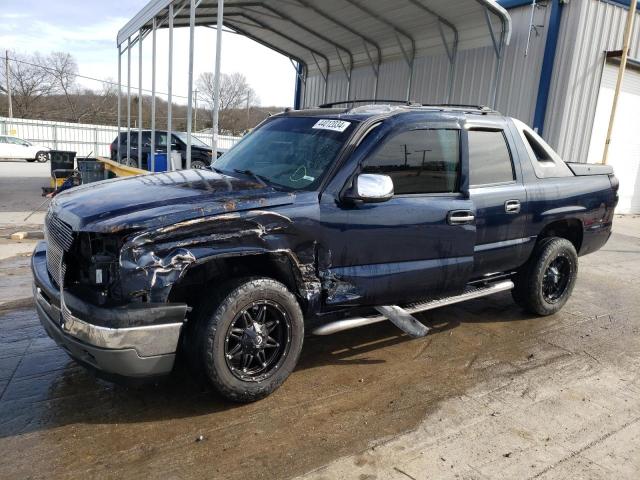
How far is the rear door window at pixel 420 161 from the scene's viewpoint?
149 inches

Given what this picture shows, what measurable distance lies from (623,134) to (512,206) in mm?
11045

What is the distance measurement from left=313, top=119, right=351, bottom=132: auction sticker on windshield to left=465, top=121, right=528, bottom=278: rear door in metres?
1.15

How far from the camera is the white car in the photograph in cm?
3050

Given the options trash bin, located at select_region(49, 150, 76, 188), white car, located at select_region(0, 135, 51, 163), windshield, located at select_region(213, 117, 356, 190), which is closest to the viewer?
windshield, located at select_region(213, 117, 356, 190)

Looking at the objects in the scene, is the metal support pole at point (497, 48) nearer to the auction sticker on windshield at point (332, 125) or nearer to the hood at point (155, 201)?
the auction sticker on windshield at point (332, 125)

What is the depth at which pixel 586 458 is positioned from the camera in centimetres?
290

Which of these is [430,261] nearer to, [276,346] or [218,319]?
[276,346]

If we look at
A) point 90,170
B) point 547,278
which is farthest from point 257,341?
point 90,170

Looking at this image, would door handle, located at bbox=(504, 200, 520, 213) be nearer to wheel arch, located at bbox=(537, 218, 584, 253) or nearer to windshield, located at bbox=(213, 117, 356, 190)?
wheel arch, located at bbox=(537, 218, 584, 253)

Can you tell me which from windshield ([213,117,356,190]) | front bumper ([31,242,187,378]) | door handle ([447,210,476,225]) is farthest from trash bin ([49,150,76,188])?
door handle ([447,210,476,225])

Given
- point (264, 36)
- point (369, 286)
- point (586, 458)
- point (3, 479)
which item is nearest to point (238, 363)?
point (369, 286)

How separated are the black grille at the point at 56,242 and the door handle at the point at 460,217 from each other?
269cm

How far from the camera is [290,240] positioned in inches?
128

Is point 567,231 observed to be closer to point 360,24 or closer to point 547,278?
point 547,278
